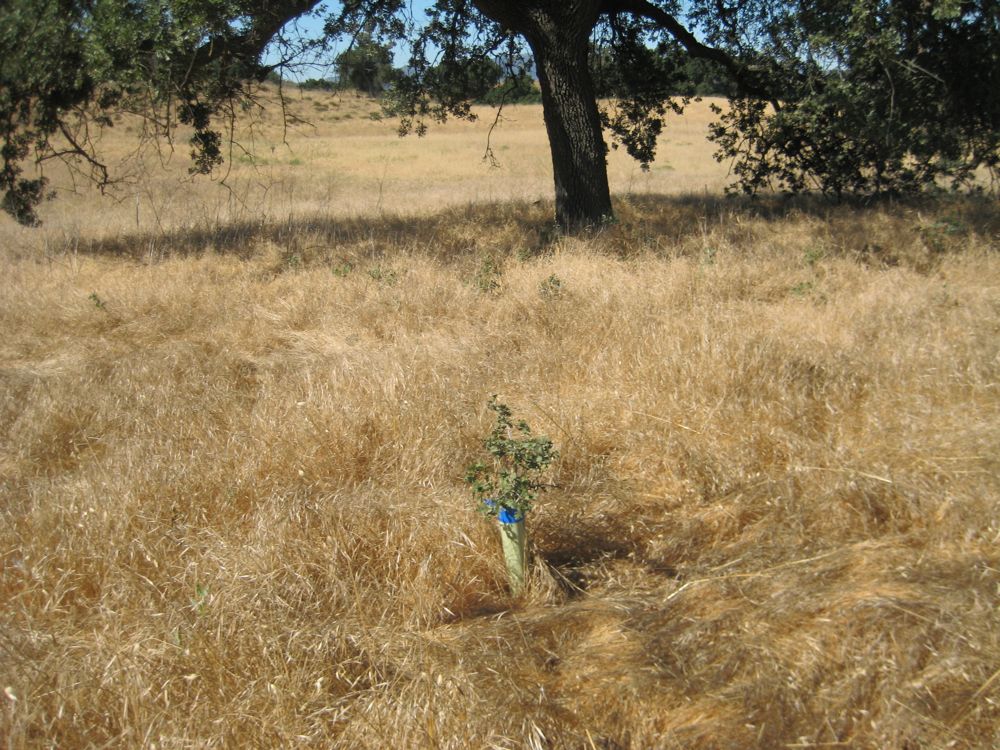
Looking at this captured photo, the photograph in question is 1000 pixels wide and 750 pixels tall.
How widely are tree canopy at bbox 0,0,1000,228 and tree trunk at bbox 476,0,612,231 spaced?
2 centimetres

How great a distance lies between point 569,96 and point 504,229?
71.3 inches

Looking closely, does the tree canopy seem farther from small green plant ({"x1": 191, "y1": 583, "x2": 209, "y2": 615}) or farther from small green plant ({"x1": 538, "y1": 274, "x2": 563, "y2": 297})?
small green plant ({"x1": 191, "y1": 583, "x2": 209, "y2": 615})

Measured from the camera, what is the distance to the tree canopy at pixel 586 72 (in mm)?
7848

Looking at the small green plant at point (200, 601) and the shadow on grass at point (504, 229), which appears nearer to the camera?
the small green plant at point (200, 601)

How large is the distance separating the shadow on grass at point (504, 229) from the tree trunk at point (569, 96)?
490 millimetres

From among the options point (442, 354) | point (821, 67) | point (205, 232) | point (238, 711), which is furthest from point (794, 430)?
point (205, 232)

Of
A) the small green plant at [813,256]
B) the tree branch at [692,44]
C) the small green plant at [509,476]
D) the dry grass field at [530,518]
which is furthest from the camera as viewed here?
the tree branch at [692,44]

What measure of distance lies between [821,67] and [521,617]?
8613 millimetres

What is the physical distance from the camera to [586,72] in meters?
9.76

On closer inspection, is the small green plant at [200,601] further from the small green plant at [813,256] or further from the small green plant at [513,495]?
the small green plant at [813,256]

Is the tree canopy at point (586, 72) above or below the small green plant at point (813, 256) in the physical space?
above

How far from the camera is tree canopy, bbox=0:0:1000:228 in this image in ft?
25.7

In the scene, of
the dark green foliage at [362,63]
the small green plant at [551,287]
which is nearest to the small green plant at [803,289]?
the small green plant at [551,287]

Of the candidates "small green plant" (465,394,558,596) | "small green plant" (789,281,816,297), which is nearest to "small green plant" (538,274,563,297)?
"small green plant" (789,281,816,297)
